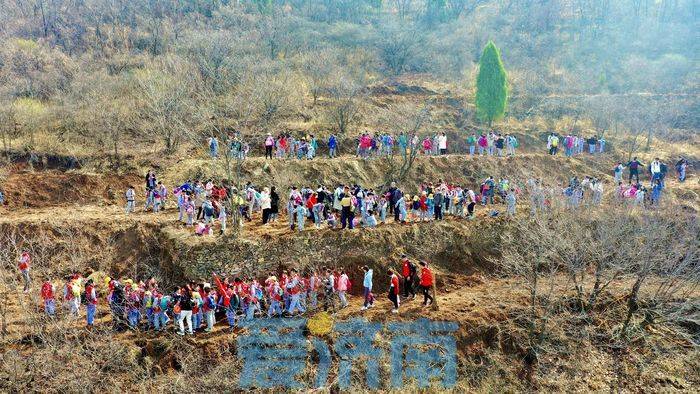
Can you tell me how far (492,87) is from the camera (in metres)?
33.2

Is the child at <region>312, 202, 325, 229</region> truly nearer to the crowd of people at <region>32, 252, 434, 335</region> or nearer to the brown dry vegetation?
the brown dry vegetation

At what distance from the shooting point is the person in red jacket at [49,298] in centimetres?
1477

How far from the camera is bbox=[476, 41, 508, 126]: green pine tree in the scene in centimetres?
3316

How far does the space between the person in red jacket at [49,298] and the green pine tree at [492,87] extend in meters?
27.5

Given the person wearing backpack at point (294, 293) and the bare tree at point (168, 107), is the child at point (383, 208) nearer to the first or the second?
the person wearing backpack at point (294, 293)

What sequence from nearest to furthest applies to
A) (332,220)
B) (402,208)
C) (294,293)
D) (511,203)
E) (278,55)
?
(294,293)
(332,220)
(402,208)
(511,203)
(278,55)

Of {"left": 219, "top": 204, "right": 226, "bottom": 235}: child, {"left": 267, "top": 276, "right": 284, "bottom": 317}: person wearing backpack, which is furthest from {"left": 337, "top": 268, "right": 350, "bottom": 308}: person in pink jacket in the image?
{"left": 219, "top": 204, "right": 226, "bottom": 235}: child

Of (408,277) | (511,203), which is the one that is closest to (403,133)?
(511,203)

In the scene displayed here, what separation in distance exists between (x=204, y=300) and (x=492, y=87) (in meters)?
25.4

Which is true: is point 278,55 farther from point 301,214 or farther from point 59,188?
point 301,214

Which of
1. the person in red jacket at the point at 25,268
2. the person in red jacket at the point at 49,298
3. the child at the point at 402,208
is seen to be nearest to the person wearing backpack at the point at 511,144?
the child at the point at 402,208

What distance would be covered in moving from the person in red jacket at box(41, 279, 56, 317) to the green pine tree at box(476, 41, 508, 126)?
2753cm

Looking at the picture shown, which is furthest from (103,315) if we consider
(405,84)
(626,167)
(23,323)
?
(405,84)

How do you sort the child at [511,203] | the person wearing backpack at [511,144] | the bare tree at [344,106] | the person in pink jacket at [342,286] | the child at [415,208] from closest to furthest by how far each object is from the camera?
1. the person in pink jacket at [342,286]
2. the child at [415,208]
3. the child at [511,203]
4. the person wearing backpack at [511,144]
5. the bare tree at [344,106]
